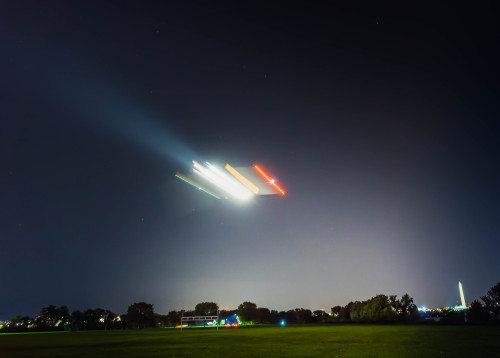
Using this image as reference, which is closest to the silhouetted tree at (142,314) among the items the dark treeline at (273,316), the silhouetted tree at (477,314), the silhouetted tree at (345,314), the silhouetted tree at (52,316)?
the dark treeline at (273,316)

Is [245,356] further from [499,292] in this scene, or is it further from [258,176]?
[499,292]

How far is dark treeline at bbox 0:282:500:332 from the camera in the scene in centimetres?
6141

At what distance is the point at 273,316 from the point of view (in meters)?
142

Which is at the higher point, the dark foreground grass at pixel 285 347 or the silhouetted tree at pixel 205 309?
the dark foreground grass at pixel 285 347

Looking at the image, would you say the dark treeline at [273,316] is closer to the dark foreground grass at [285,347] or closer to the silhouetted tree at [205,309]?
the silhouetted tree at [205,309]

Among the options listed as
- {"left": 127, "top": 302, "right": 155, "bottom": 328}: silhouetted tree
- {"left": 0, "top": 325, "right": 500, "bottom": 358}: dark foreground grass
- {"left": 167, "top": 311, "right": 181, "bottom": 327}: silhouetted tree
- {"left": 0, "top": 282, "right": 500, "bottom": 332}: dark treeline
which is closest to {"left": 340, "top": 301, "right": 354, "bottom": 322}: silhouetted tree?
{"left": 0, "top": 282, "right": 500, "bottom": 332}: dark treeline

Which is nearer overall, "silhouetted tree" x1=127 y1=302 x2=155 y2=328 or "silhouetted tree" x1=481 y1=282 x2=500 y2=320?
"silhouetted tree" x1=481 y1=282 x2=500 y2=320

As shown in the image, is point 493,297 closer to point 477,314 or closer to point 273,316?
point 477,314

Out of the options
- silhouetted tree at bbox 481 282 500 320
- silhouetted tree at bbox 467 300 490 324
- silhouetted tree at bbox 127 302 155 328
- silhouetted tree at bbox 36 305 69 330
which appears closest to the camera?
silhouetted tree at bbox 467 300 490 324

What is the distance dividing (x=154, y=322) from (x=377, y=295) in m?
87.4

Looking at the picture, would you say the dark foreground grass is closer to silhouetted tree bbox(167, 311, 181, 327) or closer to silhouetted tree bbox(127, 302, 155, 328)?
silhouetted tree bbox(127, 302, 155, 328)

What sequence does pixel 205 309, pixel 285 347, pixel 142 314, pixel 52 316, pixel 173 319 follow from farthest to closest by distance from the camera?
pixel 205 309 → pixel 173 319 → pixel 142 314 → pixel 52 316 → pixel 285 347

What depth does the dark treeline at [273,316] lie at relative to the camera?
6141cm

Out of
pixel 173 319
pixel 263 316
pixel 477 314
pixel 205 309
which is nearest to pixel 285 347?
pixel 477 314
